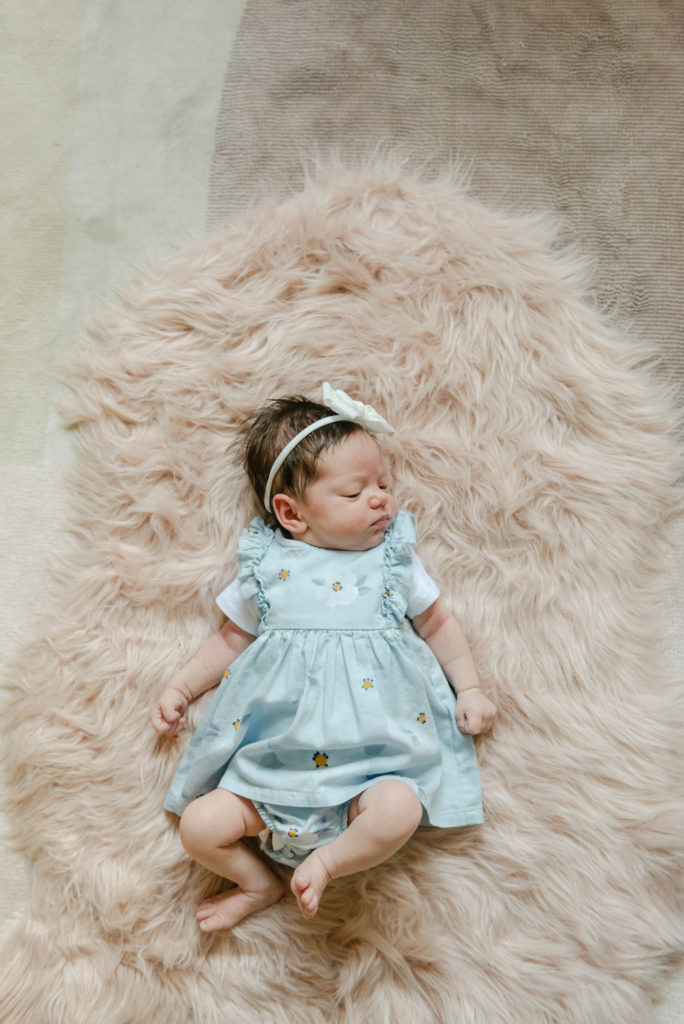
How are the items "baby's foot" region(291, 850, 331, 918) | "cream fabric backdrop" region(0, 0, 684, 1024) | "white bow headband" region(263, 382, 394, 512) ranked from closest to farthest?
"baby's foot" region(291, 850, 331, 918)
"white bow headband" region(263, 382, 394, 512)
"cream fabric backdrop" region(0, 0, 684, 1024)

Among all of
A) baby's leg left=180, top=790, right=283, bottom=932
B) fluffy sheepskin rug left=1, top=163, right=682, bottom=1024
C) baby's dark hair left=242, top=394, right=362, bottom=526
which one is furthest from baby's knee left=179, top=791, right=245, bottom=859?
baby's dark hair left=242, top=394, right=362, bottom=526

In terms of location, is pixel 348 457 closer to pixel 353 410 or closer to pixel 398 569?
pixel 353 410

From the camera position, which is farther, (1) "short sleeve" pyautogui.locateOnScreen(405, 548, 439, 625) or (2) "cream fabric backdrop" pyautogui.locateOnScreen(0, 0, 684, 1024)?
(2) "cream fabric backdrop" pyautogui.locateOnScreen(0, 0, 684, 1024)

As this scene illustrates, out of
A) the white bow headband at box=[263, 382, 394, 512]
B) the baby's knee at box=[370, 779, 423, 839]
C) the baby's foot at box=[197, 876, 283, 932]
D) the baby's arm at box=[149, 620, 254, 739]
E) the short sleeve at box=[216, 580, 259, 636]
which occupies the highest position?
the white bow headband at box=[263, 382, 394, 512]

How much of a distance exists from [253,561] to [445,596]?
1.02 ft

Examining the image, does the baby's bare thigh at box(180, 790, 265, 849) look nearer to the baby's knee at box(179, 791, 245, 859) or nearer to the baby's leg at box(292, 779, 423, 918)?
the baby's knee at box(179, 791, 245, 859)

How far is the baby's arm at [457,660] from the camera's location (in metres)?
1.19

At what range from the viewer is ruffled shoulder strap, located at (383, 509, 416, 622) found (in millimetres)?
1179

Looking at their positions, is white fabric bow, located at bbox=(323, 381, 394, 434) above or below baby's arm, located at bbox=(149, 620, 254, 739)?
above

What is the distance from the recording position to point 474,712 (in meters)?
1.18

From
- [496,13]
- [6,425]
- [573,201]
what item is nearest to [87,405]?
[6,425]

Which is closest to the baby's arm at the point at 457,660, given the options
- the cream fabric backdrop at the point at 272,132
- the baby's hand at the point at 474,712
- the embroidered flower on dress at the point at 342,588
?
the baby's hand at the point at 474,712

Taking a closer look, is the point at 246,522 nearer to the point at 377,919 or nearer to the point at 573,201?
the point at 377,919

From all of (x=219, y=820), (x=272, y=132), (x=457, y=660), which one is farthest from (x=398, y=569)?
(x=272, y=132)
